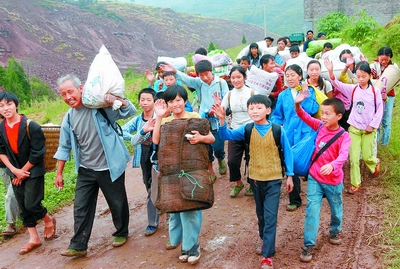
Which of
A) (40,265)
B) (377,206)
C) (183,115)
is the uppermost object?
(183,115)

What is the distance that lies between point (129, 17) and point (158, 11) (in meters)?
10.2

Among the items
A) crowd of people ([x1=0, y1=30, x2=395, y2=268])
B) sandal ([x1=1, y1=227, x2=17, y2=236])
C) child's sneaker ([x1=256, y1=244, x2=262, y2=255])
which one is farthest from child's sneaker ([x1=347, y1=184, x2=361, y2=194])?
sandal ([x1=1, y1=227, x2=17, y2=236])

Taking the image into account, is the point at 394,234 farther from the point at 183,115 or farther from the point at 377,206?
the point at 183,115

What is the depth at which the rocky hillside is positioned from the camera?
45.7 m

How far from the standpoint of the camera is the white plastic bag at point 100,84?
3846 millimetres

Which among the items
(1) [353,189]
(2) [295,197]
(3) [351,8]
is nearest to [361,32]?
(1) [353,189]

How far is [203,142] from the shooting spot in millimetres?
3572

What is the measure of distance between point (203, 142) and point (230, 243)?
128cm

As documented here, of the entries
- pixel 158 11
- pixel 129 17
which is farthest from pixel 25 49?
pixel 158 11

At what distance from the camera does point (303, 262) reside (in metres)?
3.68

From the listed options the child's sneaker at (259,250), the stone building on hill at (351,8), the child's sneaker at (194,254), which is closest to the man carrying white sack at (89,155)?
the child's sneaker at (194,254)

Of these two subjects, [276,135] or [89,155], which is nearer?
[276,135]

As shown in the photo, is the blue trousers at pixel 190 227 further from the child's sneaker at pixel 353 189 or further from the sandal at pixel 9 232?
the sandal at pixel 9 232

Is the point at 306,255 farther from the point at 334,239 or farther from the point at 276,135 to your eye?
the point at 276,135
